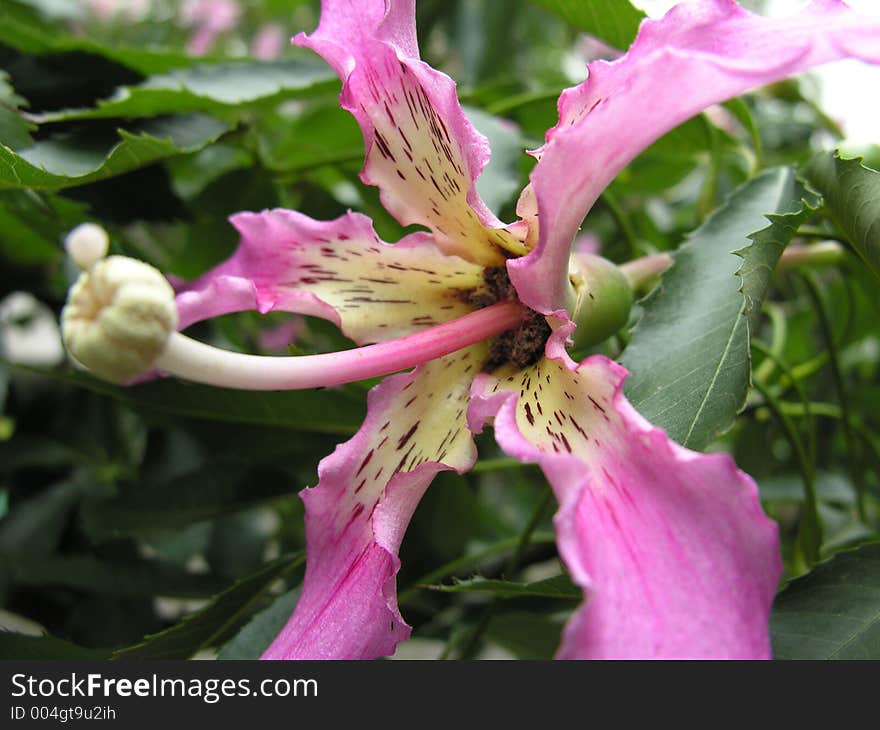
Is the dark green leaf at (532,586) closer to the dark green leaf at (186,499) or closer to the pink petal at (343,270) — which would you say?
the pink petal at (343,270)

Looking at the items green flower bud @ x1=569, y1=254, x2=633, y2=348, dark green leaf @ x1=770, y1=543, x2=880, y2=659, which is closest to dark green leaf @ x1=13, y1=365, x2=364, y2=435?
green flower bud @ x1=569, y1=254, x2=633, y2=348

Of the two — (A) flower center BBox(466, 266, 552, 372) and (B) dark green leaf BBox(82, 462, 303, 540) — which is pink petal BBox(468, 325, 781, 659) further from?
(B) dark green leaf BBox(82, 462, 303, 540)

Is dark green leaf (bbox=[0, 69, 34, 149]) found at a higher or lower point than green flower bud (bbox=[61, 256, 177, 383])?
higher

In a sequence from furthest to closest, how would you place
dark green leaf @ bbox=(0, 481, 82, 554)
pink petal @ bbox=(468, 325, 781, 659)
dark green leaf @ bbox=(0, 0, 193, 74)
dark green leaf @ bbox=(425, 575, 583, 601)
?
dark green leaf @ bbox=(0, 481, 82, 554)
dark green leaf @ bbox=(0, 0, 193, 74)
dark green leaf @ bbox=(425, 575, 583, 601)
pink petal @ bbox=(468, 325, 781, 659)

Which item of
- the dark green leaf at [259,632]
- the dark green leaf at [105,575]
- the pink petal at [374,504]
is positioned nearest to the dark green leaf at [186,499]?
the dark green leaf at [105,575]

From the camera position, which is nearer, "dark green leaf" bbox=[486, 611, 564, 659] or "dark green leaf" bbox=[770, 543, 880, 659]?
"dark green leaf" bbox=[770, 543, 880, 659]

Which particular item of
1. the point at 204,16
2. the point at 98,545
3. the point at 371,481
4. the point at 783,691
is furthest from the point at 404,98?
the point at 204,16
